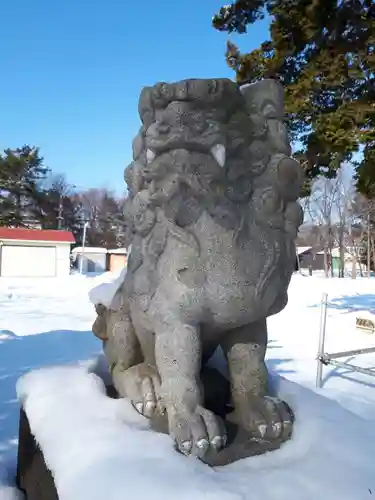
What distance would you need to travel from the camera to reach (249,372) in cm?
153

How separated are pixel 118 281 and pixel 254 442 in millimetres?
930

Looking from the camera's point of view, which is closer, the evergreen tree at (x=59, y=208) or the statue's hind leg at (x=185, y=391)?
the statue's hind leg at (x=185, y=391)

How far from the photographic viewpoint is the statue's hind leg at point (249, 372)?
1482 mm

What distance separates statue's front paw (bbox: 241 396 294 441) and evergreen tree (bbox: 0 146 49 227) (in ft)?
85.4

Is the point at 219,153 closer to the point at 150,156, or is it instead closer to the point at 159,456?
the point at 150,156

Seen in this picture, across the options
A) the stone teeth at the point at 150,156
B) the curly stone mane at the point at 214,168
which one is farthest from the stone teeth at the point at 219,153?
the stone teeth at the point at 150,156

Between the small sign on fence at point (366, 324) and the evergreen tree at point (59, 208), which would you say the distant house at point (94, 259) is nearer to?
the evergreen tree at point (59, 208)

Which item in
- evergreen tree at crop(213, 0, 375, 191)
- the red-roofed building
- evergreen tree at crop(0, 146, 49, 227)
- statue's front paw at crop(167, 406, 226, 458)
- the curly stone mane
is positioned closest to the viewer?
statue's front paw at crop(167, 406, 226, 458)

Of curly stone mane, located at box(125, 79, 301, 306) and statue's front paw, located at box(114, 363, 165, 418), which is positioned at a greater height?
curly stone mane, located at box(125, 79, 301, 306)

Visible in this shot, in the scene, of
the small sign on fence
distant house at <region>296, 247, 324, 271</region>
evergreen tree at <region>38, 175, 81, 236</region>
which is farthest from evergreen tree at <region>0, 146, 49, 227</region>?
the small sign on fence

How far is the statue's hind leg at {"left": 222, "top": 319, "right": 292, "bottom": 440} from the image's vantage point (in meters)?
1.48

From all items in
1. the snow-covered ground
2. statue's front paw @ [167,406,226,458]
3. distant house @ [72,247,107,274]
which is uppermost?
statue's front paw @ [167,406,226,458]

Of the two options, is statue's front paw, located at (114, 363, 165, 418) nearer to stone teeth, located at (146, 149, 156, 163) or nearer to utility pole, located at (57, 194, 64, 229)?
stone teeth, located at (146, 149, 156, 163)

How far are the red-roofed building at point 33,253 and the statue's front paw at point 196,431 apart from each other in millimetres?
18973
